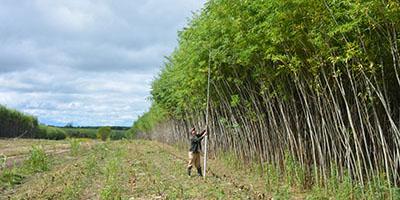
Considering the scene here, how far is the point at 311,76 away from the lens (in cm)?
784

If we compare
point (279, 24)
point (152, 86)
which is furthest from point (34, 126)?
point (279, 24)

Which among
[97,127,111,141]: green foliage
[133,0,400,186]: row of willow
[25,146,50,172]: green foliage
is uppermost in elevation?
[97,127,111,141]: green foliage

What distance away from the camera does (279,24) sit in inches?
270

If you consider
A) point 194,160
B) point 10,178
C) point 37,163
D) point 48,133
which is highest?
point 48,133

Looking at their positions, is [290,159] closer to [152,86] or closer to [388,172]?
[388,172]

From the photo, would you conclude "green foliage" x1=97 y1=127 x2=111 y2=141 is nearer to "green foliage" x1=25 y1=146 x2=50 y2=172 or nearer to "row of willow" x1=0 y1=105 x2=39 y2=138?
"row of willow" x1=0 y1=105 x2=39 y2=138

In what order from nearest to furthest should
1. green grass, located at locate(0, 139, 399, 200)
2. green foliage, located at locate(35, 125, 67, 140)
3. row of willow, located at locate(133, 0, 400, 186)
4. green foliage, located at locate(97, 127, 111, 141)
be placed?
row of willow, located at locate(133, 0, 400, 186)
green grass, located at locate(0, 139, 399, 200)
green foliage, located at locate(35, 125, 67, 140)
green foliage, located at locate(97, 127, 111, 141)

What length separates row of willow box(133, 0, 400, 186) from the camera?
240 inches

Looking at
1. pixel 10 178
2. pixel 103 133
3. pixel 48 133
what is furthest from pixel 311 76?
pixel 103 133

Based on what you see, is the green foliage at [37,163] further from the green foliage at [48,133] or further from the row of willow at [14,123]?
the green foliage at [48,133]

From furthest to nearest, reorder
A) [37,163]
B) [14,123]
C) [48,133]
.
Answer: [48,133] < [14,123] < [37,163]

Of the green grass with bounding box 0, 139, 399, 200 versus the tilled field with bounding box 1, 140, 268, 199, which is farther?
the tilled field with bounding box 1, 140, 268, 199

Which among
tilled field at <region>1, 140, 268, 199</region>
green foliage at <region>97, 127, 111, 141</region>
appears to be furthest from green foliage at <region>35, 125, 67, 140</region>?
tilled field at <region>1, 140, 268, 199</region>

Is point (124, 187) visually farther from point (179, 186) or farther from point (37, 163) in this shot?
point (37, 163)
